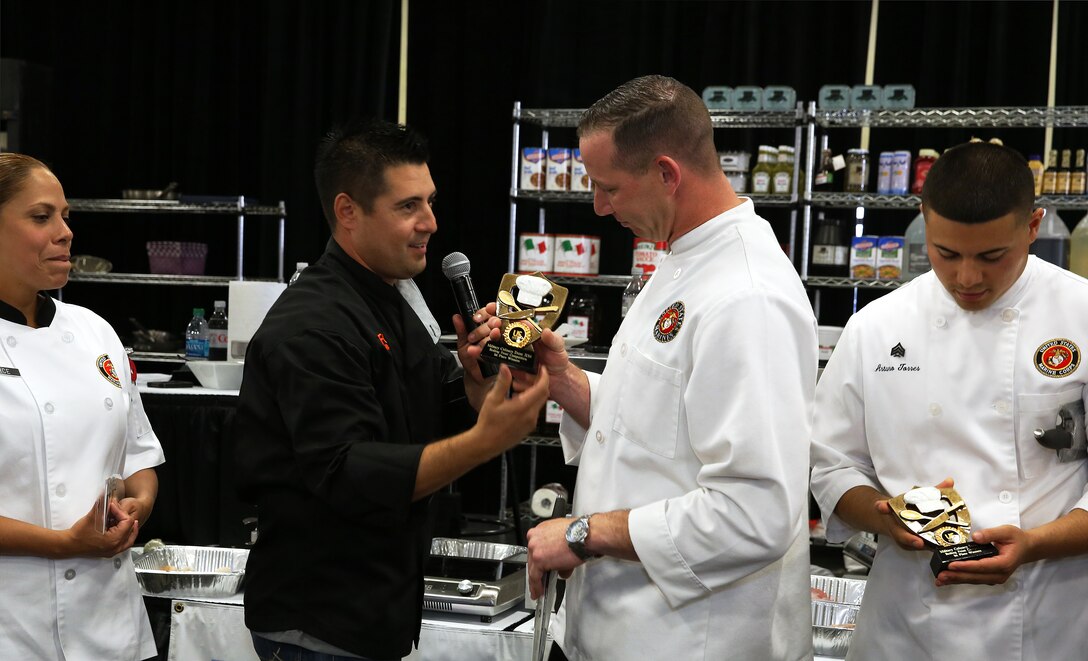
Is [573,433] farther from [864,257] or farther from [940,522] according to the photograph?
[864,257]

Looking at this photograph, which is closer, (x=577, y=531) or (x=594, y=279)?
(x=577, y=531)

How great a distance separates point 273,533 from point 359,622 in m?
0.21

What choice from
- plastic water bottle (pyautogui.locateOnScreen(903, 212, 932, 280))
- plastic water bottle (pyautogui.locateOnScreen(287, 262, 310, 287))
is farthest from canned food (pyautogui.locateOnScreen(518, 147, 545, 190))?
plastic water bottle (pyautogui.locateOnScreen(903, 212, 932, 280))

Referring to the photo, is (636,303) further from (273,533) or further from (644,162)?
(273,533)

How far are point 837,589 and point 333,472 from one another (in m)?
1.69

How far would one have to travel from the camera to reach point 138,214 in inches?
221

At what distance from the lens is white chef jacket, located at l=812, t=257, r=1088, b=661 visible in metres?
1.70

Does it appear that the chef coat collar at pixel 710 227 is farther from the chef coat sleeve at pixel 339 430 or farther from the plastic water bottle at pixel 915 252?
the plastic water bottle at pixel 915 252

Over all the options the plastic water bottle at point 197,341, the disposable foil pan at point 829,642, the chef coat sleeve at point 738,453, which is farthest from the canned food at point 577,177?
the chef coat sleeve at point 738,453

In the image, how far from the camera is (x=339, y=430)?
1589 millimetres

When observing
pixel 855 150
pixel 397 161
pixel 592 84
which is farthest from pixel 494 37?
pixel 397 161

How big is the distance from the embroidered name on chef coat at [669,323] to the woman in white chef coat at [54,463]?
1.05 meters

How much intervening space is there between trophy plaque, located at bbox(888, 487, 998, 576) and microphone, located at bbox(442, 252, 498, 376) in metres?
0.71

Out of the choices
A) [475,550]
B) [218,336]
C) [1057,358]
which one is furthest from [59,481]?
[218,336]
